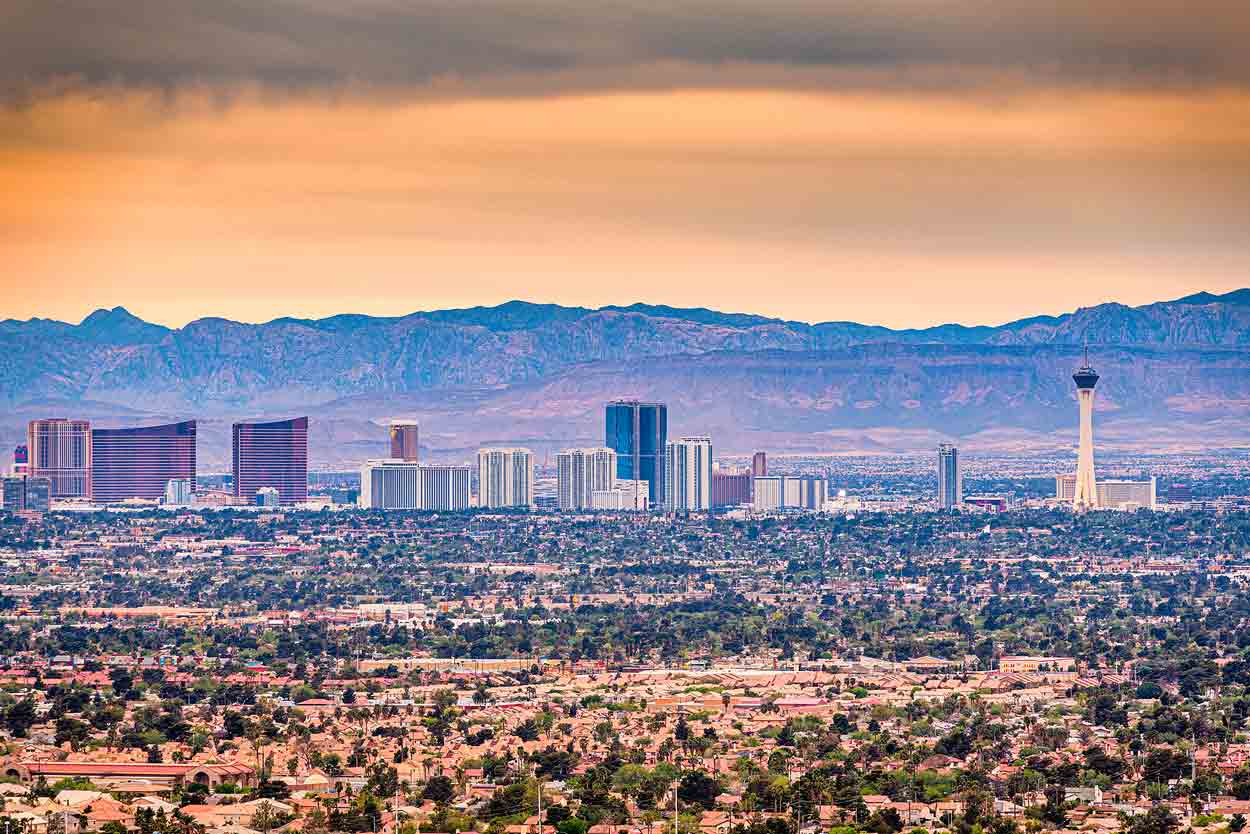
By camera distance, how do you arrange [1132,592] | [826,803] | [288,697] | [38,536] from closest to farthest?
[826,803] → [288,697] → [1132,592] → [38,536]

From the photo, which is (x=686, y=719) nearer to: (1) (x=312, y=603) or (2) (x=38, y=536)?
(1) (x=312, y=603)

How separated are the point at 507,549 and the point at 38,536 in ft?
109

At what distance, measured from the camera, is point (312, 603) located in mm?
134875

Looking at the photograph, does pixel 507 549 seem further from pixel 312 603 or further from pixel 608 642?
pixel 608 642

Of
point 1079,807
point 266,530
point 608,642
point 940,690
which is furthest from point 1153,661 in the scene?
point 266,530

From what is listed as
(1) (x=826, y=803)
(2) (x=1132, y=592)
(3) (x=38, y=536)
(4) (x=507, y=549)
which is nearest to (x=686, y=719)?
(1) (x=826, y=803)

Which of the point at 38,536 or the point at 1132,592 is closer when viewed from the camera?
the point at 1132,592

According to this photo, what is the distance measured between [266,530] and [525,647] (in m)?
93.7

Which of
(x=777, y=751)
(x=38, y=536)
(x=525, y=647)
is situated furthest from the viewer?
(x=38, y=536)

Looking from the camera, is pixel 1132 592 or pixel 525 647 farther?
pixel 1132 592

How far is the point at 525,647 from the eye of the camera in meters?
107

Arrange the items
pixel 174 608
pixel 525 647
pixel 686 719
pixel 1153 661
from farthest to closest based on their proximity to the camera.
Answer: pixel 174 608
pixel 525 647
pixel 1153 661
pixel 686 719

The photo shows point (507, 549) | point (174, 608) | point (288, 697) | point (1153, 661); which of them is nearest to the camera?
point (288, 697)

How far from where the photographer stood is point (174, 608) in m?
131
